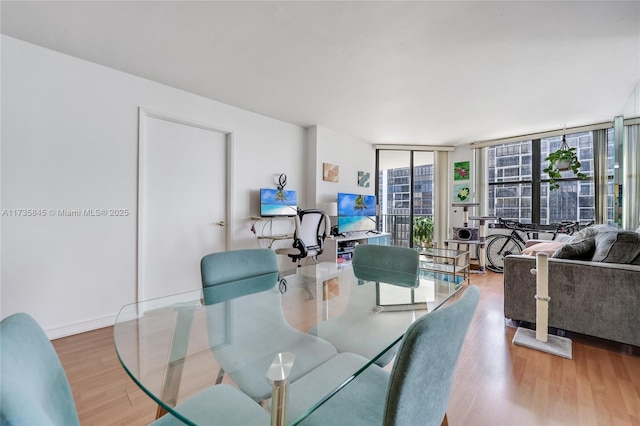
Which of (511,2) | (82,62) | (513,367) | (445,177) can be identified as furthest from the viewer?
(445,177)

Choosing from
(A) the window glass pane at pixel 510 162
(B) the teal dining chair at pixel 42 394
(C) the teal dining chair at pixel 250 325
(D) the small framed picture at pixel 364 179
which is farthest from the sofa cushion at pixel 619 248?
(D) the small framed picture at pixel 364 179

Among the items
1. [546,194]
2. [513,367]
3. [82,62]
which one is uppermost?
[82,62]

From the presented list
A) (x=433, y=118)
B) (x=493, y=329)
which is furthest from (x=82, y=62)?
(x=493, y=329)

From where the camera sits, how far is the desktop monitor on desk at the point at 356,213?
439 cm

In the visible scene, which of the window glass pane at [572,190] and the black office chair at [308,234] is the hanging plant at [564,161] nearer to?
the window glass pane at [572,190]

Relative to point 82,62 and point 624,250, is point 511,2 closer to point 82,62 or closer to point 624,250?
point 624,250

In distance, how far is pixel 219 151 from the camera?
3.40 metres

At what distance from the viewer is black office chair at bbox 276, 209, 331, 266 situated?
129 inches

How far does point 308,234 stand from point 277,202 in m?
0.72

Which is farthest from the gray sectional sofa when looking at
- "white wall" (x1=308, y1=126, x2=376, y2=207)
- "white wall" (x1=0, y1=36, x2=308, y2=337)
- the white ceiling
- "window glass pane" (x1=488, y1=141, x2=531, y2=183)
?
"white wall" (x1=0, y1=36, x2=308, y2=337)

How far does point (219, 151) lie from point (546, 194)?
5.38m

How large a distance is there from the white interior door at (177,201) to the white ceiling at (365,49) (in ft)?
1.72

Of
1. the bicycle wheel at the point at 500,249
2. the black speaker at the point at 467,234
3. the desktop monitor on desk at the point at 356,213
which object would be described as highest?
the desktop monitor on desk at the point at 356,213

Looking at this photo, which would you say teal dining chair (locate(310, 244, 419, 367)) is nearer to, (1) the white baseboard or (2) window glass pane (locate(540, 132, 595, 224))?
(1) the white baseboard
